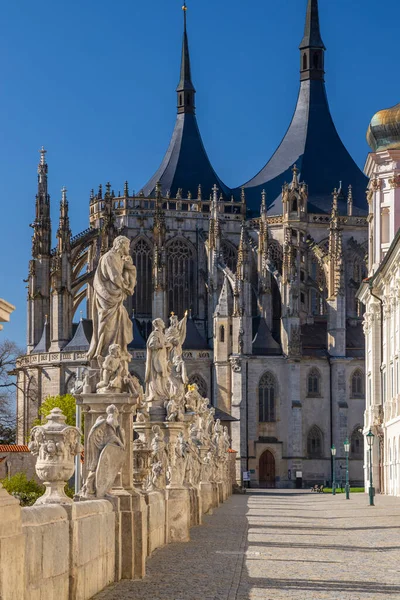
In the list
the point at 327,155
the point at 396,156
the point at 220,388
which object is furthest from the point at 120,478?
the point at 327,155

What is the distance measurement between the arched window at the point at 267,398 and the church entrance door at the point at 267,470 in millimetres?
2530

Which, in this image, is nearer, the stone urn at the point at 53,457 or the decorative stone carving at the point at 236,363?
the stone urn at the point at 53,457

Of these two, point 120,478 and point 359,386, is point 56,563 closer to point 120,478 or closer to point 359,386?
point 120,478

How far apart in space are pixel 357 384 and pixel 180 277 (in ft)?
53.5

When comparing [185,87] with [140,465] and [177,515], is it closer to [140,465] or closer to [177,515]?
[177,515]

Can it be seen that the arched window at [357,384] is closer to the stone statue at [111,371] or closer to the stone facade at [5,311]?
the stone statue at [111,371]

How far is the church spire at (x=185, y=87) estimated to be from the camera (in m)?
120

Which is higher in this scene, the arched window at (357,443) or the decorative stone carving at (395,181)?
the decorative stone carving at (395,181)

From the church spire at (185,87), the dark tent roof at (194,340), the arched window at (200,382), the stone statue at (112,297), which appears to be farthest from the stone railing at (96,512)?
the church spire at (185,87)

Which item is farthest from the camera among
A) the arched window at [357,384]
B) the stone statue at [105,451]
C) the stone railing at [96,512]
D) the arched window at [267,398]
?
the arched window at [357,384]

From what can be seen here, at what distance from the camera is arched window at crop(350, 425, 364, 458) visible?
102m

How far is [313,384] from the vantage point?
103062 mm

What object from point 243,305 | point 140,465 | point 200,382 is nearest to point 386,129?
point 243,305

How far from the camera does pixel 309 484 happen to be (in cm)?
10125
